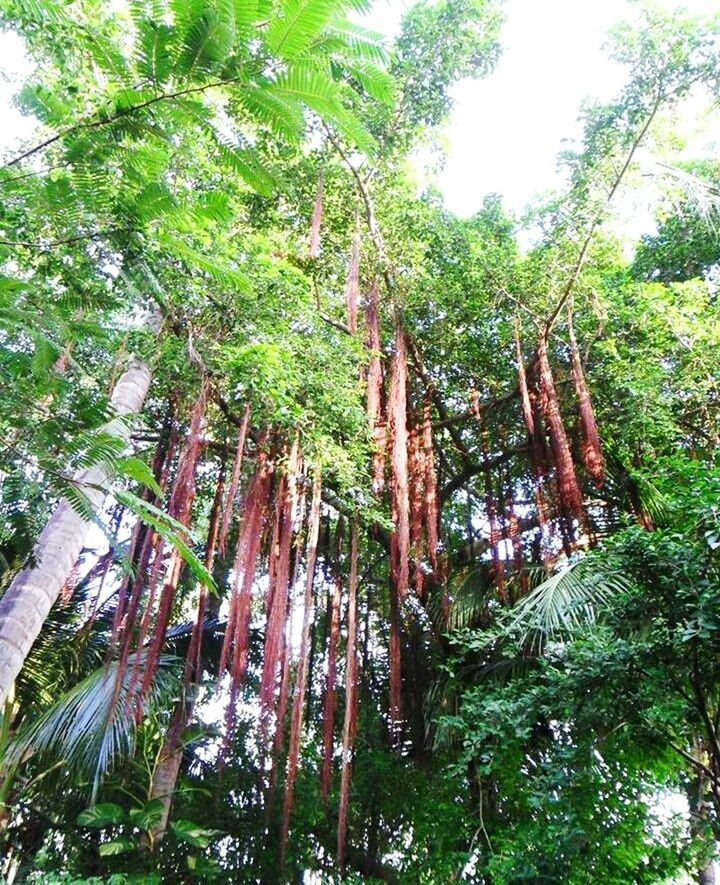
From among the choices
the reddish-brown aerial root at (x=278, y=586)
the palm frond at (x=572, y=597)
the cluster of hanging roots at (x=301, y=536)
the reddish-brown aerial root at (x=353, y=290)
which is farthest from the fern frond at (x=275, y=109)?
the reddish-brown aerial root at (x=353, y=290)

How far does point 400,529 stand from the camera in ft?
16.0

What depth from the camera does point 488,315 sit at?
6.36 meters

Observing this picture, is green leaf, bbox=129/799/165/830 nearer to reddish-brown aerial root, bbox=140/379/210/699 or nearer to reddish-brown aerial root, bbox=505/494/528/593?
reddish-brown aerial root, bbox=140/379/210/699

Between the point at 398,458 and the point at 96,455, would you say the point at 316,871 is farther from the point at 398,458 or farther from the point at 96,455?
the point at 96,455

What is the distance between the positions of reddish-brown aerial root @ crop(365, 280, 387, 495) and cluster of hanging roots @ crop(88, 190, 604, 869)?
1 cm

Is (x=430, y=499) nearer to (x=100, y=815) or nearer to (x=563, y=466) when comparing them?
(x=563, y=466)

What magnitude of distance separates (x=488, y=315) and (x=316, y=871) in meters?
5.52

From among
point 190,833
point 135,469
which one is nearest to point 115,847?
point 190,833

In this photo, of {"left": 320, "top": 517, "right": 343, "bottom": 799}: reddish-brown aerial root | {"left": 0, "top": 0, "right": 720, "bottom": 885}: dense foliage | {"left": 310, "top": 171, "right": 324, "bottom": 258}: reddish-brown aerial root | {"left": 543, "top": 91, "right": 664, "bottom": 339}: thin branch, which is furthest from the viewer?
{"left": 310, "top": 171, "right": 324, "bottom": 258}: reddish-brown aerial root

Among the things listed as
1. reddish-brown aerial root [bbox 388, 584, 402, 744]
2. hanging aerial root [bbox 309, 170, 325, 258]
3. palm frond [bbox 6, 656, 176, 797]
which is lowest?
palm frond [bbox 6, 656, 176, 797]

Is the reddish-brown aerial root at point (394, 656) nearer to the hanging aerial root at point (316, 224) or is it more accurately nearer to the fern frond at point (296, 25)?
the hanging aerial root at point (316, 224)

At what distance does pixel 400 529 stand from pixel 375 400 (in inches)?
42.8

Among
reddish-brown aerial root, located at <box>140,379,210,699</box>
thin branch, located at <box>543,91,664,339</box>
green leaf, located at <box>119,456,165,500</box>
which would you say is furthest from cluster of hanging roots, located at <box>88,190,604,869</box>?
green leaf, located at <box>119,456,165,500</box>

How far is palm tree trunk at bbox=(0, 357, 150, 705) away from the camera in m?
2.96
